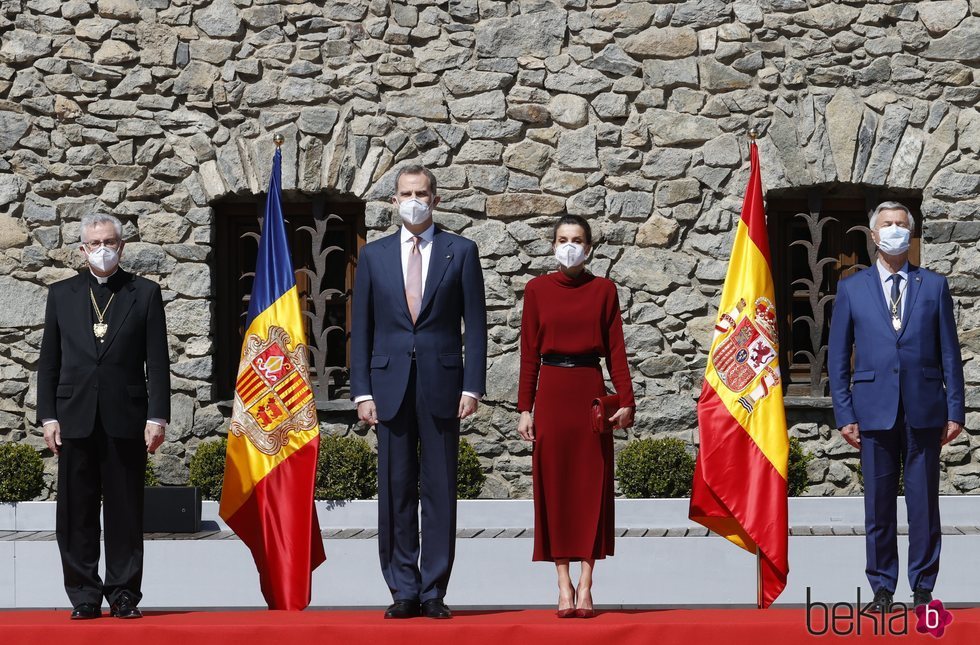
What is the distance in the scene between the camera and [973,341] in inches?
308

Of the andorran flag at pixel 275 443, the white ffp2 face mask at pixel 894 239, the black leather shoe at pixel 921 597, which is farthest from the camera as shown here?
the andorran flag at pixel 275 443

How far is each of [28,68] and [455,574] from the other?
168 inches

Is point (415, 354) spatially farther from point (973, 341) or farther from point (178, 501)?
point (973, 341)

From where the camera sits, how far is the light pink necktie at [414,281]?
477 cm

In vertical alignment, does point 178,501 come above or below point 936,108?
below

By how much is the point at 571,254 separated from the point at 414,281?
22.7 inches

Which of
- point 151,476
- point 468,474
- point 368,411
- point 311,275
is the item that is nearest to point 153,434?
point 368,411

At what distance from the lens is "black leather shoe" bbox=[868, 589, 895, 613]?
4613 millimetres

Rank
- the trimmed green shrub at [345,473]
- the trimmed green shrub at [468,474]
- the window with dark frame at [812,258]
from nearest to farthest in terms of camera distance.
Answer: the trimmed green shrub at [345,473]
the trimmed green shrub at [468,474]
the window with dark frame at [812,258]

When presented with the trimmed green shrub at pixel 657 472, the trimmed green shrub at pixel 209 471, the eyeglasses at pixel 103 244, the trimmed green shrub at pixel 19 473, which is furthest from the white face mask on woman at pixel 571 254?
the trimmed green shrub at pixel 19 473

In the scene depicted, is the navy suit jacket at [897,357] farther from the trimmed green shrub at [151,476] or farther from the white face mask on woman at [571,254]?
the trimmed green shrub at [151,476]

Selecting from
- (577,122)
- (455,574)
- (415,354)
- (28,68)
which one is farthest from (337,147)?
(415,354)

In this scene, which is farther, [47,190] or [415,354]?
[47,190]

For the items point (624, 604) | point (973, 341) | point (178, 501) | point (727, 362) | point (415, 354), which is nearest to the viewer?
point (415, 354)
